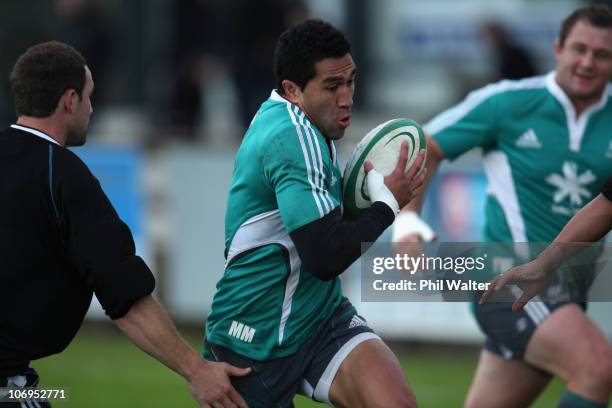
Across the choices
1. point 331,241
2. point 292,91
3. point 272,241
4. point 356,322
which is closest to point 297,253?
point 272,241

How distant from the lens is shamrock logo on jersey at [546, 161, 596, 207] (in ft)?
20.6

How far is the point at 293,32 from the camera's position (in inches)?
203

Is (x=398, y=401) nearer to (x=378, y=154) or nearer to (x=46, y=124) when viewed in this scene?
(x=378, y=154)

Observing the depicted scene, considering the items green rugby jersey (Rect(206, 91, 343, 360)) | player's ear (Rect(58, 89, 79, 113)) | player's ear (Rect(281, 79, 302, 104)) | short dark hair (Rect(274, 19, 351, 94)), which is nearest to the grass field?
green rugby jersey (Rect(206, 91, 343, 360))

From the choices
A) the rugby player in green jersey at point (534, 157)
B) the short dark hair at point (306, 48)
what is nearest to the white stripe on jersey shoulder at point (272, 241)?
the short dark hair at point (306, 48)

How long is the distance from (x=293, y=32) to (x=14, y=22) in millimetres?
13518

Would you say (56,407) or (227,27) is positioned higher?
(227,27)

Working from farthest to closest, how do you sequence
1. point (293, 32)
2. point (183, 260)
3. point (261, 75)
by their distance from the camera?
point (261, 75) → point (183, 260) → point (293, 32)

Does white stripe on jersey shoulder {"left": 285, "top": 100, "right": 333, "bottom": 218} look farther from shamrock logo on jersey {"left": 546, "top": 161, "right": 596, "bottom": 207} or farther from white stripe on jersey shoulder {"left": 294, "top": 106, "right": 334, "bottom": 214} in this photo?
shamrock logo on jersey {"left": 546, "top": 161, "right": 596, "bottom": 207}

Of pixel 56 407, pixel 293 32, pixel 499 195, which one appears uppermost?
pixel 293 32

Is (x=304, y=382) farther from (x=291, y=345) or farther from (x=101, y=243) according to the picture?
(x=101, y=243)

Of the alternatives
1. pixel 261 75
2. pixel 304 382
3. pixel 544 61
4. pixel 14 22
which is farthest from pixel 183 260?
pixel 14 22

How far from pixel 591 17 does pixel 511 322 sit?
1550 millimetres

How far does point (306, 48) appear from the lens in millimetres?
5098
